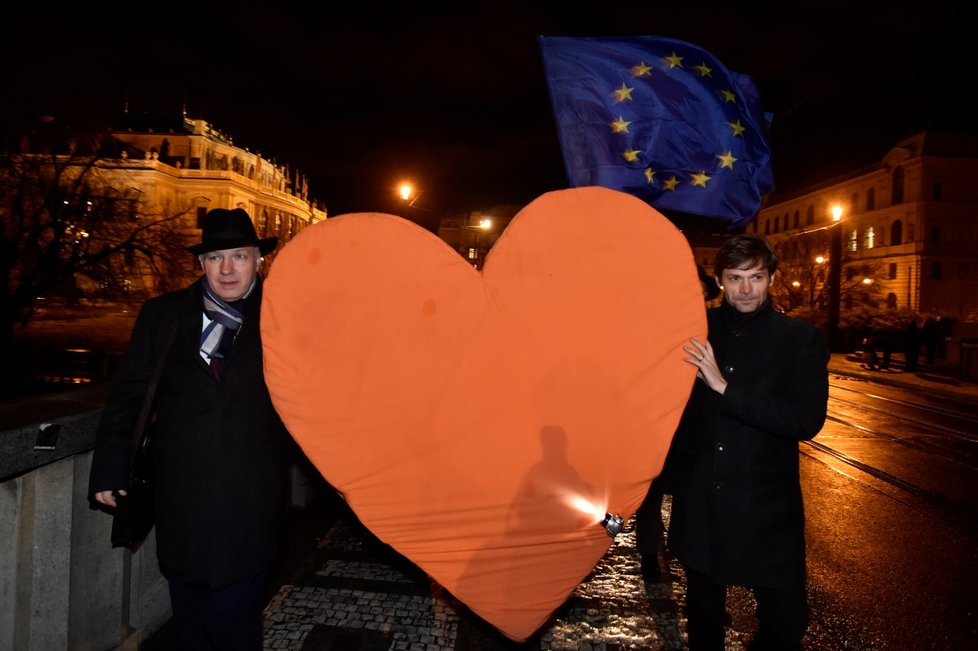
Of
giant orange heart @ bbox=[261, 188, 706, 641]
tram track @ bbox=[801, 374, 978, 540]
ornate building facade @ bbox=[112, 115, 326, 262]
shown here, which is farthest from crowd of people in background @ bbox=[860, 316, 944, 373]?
ornate building facade @ bbox=[112, 115, 326, 262]

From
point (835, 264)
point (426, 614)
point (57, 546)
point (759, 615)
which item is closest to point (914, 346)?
point (835, 264)

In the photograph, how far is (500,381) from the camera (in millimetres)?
2184

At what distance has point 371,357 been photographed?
7.05ft

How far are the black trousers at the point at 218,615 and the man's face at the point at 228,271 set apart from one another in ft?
4.12

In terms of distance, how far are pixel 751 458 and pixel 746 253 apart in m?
0.87

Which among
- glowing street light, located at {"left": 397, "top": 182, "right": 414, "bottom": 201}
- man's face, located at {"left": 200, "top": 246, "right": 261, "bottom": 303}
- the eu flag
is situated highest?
glowing street light, located at {"left": 397, "top": 182, "right": 414, "bottom": 201}

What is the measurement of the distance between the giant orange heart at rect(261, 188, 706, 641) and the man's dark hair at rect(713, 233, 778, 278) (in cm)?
40

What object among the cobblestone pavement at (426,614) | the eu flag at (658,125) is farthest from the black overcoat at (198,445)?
the eu flag at (658,125)

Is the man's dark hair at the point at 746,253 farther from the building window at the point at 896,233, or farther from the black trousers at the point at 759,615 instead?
the building window at the point at 896,233

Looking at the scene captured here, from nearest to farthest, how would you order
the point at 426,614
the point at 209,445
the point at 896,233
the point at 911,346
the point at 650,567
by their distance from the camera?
1. the point at 209,445
2. the point at 426,614
3. the point at 650,567
4. the point at 911,346
5. the point at 896,233

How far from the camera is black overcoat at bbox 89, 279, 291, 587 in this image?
7.67 feet

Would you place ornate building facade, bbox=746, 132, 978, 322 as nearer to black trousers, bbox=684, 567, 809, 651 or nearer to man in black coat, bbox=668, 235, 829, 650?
man in black coat, bbox=668, 235, 829, 650

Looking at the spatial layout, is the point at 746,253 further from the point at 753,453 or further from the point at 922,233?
the point at 922,233

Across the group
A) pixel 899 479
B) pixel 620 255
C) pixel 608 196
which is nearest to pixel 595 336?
pixel 620 255
